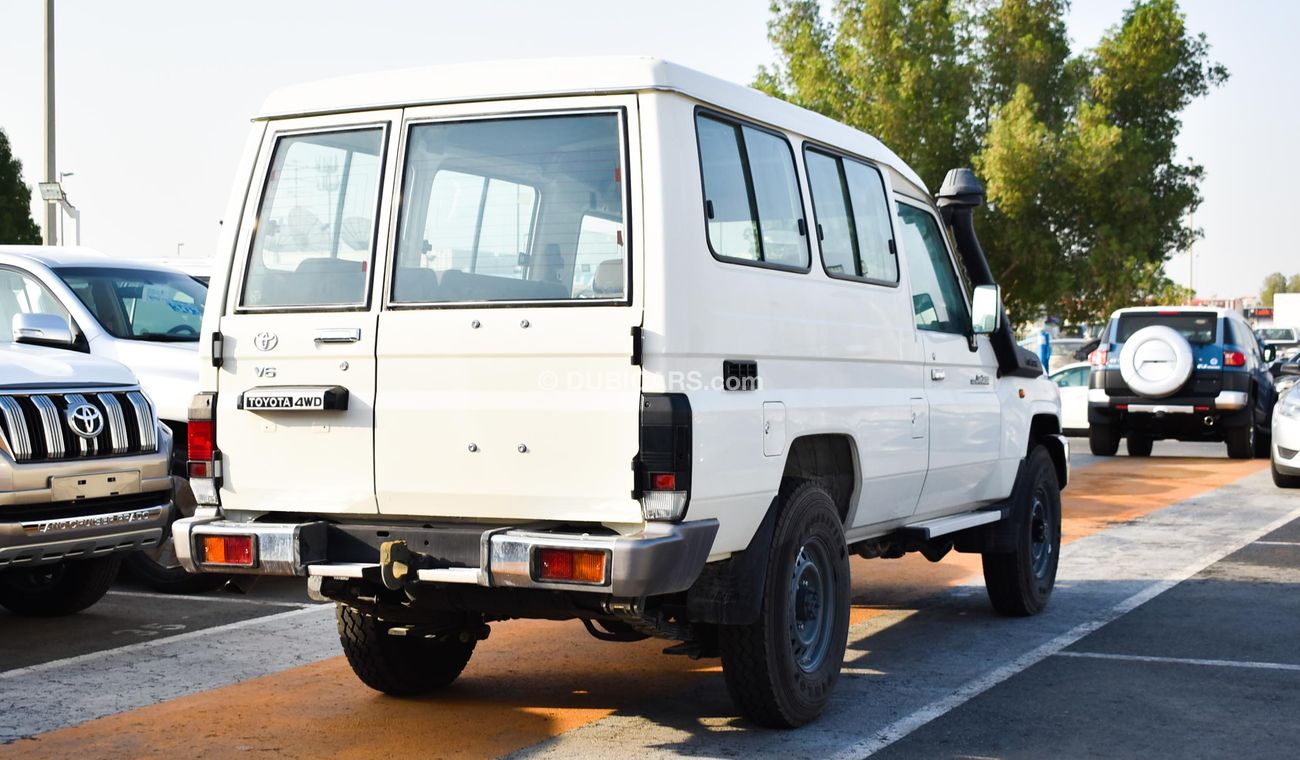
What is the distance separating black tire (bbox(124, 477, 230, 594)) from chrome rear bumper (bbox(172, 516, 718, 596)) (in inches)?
121

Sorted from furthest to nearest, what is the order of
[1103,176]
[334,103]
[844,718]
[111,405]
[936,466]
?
[1103,176] < [111,405] < [936,466] < [844,718] < [334,103]

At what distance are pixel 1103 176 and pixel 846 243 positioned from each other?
32.9 meters

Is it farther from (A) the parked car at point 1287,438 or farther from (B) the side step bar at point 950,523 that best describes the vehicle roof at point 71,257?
(A) the parked car at point 1287,438

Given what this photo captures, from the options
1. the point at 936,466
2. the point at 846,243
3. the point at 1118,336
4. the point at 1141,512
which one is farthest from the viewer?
the point at 1118,336

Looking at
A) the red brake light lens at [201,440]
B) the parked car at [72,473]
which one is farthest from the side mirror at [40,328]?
the red brake light lens at [201,440]

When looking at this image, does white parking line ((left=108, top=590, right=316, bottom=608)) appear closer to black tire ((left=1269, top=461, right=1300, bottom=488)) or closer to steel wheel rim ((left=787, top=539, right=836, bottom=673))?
A: steel wheel rim ((left=787, top=539, right=836, bottom=673))

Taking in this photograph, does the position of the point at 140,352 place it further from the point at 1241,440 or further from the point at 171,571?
the point at 1241,440

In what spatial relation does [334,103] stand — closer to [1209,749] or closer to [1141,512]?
[1209,749]

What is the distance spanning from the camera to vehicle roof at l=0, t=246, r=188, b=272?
1000 centimetres

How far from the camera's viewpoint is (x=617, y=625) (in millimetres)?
5867

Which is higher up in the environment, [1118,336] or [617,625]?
[1118,336]

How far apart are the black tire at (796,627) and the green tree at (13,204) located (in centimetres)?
4686

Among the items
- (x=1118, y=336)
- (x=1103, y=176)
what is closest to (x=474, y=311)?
(x=1118, y=336)

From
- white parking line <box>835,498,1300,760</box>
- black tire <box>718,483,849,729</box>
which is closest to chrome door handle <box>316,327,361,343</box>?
black tire <box>718,483,849,729</box>
